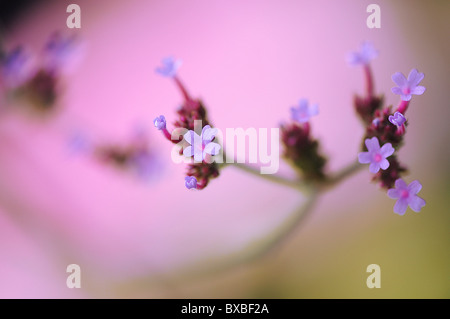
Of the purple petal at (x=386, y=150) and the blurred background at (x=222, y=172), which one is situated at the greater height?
the blurred background at (x=222, y=172)

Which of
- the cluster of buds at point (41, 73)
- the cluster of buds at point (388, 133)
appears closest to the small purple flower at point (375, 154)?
the cluster of buds at point (388, 133)

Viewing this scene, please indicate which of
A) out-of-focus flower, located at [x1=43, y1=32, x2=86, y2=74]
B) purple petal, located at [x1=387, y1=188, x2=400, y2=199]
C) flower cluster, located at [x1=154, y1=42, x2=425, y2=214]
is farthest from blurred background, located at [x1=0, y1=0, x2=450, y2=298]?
purple petal, located at [x1=387, y1=188, x2=400, y2=199]

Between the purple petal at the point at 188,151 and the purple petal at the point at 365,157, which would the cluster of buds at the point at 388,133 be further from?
the purple petal at the point at 188,151

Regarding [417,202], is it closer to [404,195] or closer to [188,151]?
[404,195]

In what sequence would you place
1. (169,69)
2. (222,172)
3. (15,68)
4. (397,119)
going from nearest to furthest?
1. (397,119)
2. (169,69)
3. (15,68)
4. (222,172)

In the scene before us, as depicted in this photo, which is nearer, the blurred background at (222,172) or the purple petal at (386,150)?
the purple petal at (386,150)

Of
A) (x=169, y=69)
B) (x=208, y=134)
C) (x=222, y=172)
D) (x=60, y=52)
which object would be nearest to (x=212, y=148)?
(x=208, y=134)
